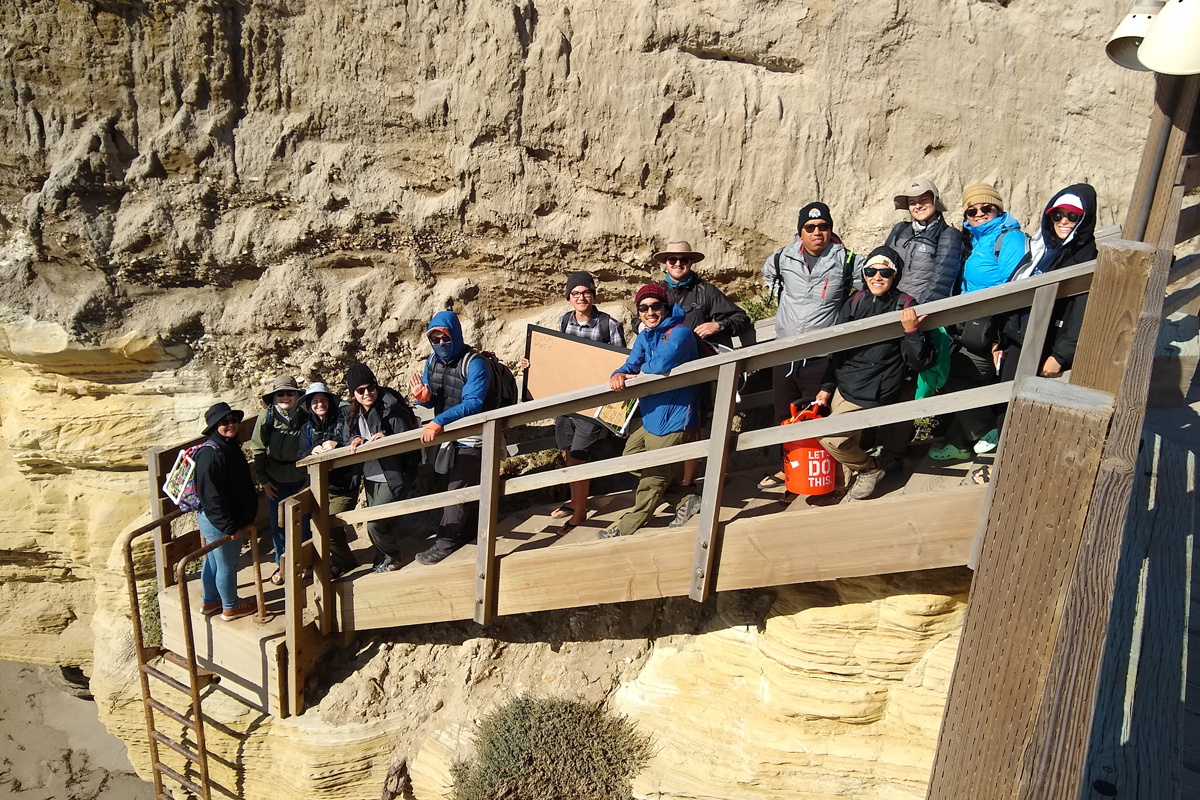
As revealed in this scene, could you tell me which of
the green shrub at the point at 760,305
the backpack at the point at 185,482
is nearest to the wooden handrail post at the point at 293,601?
the backpack at the point at 185,482

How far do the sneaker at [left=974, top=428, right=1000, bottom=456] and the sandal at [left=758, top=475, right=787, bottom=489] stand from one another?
110 centimetres

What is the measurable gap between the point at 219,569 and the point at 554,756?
104 inches

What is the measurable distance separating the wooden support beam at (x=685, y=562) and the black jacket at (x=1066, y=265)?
883 millimetres

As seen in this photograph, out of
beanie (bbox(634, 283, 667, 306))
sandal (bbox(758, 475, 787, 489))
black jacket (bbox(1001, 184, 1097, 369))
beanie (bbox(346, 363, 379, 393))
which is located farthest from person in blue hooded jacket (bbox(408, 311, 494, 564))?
black jacket (bbox(1001, 184, 1097, 369))

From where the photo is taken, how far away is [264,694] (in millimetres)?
5723

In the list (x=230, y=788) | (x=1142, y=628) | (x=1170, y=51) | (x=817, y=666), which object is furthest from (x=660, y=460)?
(x=230, y=788)

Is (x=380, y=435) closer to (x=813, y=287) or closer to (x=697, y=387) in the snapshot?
(x=697, y=387)

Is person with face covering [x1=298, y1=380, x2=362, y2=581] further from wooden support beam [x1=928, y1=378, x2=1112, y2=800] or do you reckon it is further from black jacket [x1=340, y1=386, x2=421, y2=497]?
wooden support beam [x1=928, y1=378, x2=1112, y2=800]

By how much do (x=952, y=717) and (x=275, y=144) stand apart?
6.45 meters

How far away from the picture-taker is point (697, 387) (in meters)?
4.83

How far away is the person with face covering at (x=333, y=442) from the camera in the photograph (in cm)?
558

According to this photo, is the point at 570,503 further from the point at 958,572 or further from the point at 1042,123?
the point at 1042,123

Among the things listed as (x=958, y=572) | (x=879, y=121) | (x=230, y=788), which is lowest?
(x=230, y=788)

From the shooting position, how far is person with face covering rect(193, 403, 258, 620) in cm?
544
